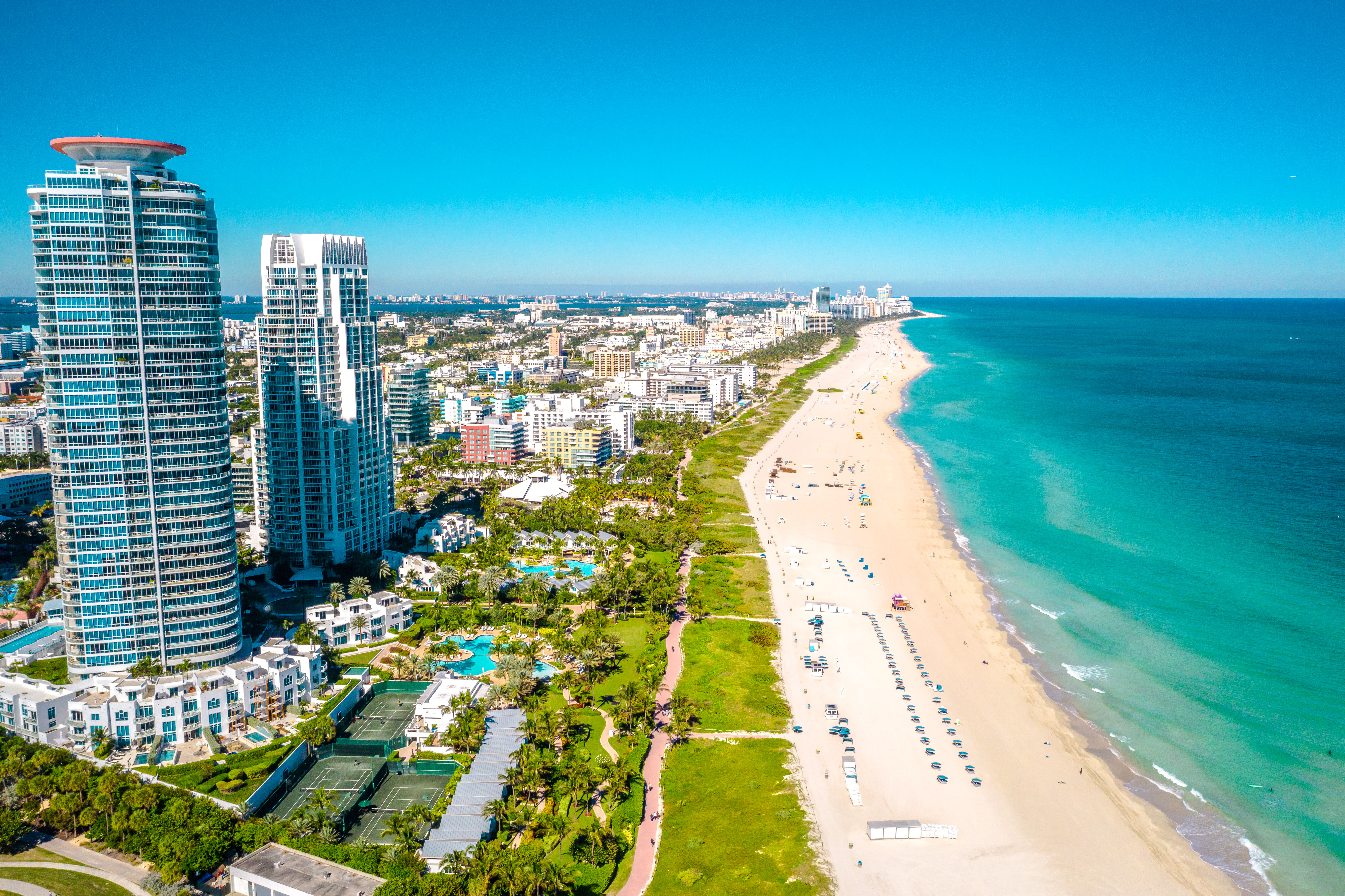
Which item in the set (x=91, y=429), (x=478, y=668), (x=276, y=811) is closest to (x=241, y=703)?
(x=276, y=811)

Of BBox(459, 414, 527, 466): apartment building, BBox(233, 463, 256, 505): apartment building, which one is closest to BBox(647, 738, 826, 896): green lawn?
BBox(233, 463, 256, 505): apartment building

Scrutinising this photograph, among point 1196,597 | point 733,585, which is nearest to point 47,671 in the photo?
point 733,585

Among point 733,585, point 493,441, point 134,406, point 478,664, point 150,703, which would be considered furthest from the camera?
point 493,441

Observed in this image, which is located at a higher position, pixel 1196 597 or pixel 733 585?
pixel 1196 597

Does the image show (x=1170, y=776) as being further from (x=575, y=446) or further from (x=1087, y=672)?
(x=575, y=446)

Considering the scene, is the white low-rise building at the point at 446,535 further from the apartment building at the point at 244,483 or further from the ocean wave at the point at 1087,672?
the ocean wave at the point at 1087,672
